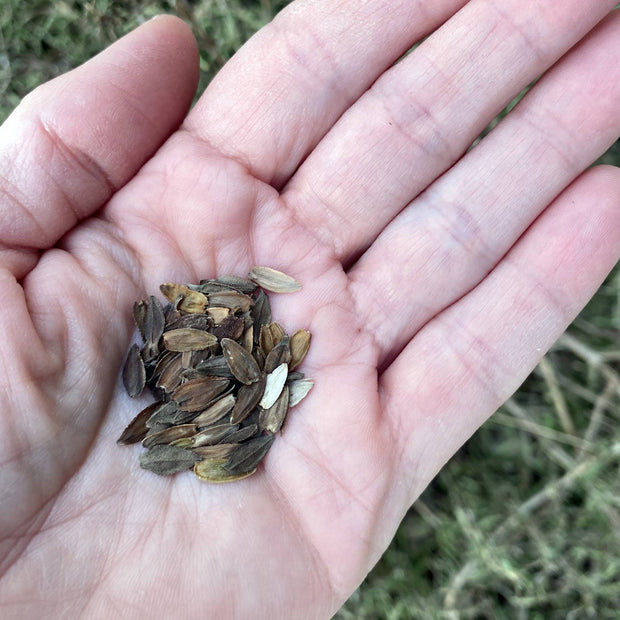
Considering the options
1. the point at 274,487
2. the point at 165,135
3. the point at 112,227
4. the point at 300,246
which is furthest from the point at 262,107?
the point at 274,487

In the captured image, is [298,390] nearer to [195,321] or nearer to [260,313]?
[260,313]

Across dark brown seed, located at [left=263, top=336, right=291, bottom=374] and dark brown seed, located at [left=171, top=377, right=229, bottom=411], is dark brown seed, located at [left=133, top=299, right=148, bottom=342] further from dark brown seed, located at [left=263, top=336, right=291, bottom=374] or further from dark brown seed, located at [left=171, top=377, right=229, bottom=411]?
dark brown seed, located at [left=263, top=336, right=291, bottom=374]

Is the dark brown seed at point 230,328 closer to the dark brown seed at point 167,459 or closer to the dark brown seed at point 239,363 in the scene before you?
the dark brown seed at point 239,363

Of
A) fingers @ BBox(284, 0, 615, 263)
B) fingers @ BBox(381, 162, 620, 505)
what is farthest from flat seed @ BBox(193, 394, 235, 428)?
fingers @ BBox(284, 0, 615, 263)

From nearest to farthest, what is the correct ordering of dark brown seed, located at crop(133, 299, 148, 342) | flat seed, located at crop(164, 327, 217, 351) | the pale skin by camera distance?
the pale skin, dark brown seed, located at crop(133, 299, 148, 342), flat seed, located at crop(164, 327, 217, 351)

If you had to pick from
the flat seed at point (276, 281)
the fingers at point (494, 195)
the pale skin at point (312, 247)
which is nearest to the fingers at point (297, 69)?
the pale skin at point (312, 247)

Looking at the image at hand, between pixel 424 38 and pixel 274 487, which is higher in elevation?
pixel 424 38

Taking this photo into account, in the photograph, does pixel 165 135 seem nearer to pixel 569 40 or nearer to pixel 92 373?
pixel 92 373
